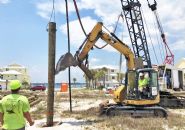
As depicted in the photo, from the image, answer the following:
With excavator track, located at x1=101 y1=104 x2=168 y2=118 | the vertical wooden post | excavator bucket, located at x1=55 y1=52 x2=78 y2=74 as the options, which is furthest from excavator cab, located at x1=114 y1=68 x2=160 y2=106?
the vertical wooden post

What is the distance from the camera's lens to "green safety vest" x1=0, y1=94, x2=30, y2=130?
8930 mm

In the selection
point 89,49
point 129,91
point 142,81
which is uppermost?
point 89,49

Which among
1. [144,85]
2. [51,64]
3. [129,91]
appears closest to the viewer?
[51,64]

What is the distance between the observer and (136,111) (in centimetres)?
2150

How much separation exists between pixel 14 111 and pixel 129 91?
1349 cm

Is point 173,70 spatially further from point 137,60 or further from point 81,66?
point 81,66

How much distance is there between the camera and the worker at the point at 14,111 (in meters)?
8.92

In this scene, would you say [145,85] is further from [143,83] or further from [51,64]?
[51,64]

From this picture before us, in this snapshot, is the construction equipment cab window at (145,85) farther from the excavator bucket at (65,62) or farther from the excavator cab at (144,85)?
the excavator bucket at (65,62)

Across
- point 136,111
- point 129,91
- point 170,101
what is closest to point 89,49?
point 129,91

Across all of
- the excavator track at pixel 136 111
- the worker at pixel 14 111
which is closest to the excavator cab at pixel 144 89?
the excavator track at pixel 136 111

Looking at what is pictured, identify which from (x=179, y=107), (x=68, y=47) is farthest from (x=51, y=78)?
(x=179, y=107)

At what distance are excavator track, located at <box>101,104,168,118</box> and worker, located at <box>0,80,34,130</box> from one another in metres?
12.8

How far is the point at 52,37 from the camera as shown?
1862 cm
